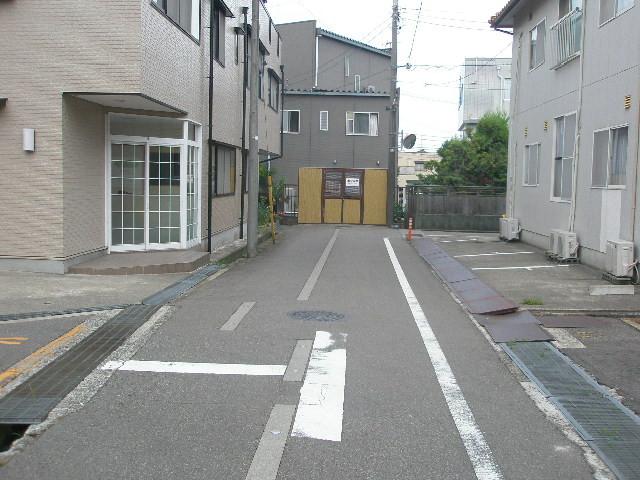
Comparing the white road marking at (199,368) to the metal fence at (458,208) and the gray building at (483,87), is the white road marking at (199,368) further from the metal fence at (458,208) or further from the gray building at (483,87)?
the gray building at (483,87)

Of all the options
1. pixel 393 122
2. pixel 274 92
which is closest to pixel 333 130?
pixel 393 122

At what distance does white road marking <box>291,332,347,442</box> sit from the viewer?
519 centimetres

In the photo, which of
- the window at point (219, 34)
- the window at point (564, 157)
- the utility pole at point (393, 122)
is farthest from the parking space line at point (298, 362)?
the utility pole at point (393, 122)

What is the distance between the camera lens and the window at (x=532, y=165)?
19391mm

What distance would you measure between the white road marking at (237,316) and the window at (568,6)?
10.7 meters

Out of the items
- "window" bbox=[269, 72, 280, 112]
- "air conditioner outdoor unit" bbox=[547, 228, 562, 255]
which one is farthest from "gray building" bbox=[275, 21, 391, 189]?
"air conditioner outdoor unit" bbox=[547, 228, 562, 255]

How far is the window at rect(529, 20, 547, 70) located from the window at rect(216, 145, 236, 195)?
9066 millimetres

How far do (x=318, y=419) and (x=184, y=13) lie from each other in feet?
39.4

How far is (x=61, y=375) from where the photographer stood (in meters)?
6.55

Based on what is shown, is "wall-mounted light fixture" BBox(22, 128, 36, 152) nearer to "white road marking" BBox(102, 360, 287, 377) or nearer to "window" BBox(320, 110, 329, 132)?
"white road marking" BBox(102, 360, 287, 377)

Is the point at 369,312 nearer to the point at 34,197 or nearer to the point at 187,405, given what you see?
the point at 187,405

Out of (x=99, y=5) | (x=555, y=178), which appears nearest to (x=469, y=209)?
(x=555, y=178)

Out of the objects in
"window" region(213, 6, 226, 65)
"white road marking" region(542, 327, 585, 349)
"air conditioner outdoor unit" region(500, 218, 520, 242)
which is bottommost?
"white road marking" region(542, 327, 585, 349)

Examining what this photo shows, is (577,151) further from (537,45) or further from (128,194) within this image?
(128,194)
